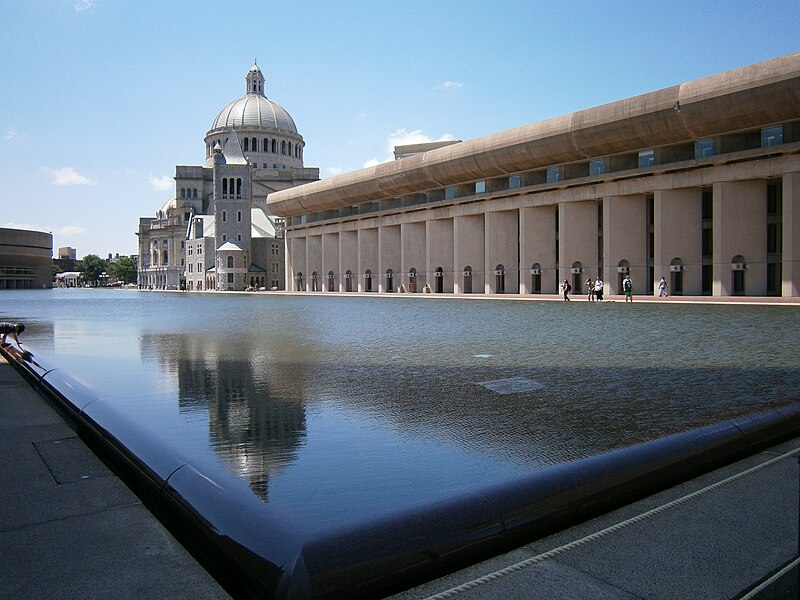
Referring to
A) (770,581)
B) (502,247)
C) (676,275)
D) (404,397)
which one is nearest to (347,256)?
(502,247)

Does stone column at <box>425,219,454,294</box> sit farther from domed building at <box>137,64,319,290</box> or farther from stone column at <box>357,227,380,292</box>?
domed building at <box>137,64,319,290</box>

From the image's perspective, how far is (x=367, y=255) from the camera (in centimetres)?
6569

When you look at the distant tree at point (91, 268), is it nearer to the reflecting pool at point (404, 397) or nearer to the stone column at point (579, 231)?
the stone column at point (579, 231)

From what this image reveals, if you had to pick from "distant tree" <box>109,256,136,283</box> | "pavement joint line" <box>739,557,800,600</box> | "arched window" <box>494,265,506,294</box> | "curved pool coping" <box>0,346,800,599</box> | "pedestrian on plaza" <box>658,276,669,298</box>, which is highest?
"distant tree" <box>109,256,136,283</box>

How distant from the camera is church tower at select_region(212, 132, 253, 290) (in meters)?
93.6

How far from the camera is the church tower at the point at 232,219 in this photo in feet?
307

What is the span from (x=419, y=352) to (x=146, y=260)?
13011 centimetres

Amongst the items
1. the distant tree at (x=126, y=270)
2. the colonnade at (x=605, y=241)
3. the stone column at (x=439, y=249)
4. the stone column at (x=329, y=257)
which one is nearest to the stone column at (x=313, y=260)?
the stone column at (x=329, y=257)

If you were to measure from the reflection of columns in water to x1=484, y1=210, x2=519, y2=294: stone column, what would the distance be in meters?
40.8

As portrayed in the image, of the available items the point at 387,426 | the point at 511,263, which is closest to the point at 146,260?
the point at 511,263

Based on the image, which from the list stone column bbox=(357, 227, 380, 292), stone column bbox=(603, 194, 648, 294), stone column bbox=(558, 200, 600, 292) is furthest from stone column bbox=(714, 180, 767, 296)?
stone column bbox=(357, 227, 380, 292)

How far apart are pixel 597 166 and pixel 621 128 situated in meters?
4.22

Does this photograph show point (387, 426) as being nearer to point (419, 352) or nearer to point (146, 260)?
point (419, 352)

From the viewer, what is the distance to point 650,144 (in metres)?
40.5
